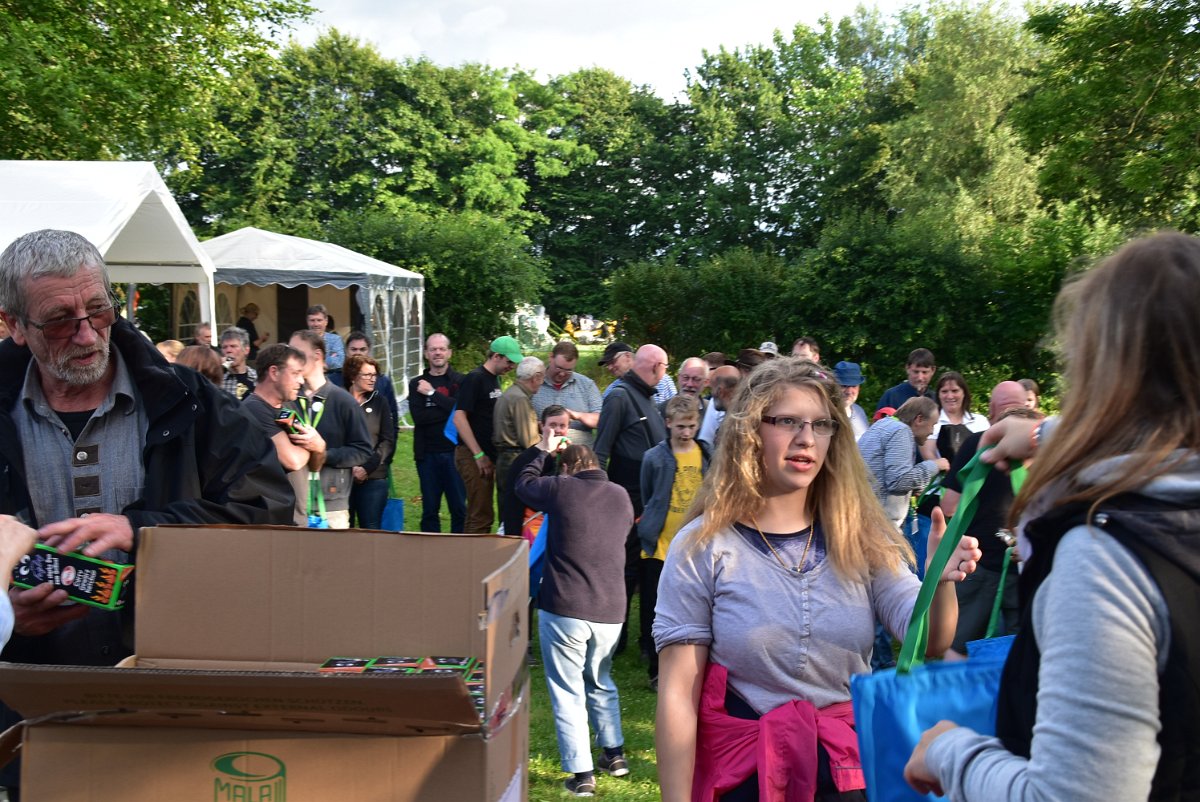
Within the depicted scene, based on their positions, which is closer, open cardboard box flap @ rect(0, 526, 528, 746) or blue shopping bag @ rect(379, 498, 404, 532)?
open cardboard box flap @ rect(0, 526, 528, 746)

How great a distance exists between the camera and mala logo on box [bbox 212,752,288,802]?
184cm

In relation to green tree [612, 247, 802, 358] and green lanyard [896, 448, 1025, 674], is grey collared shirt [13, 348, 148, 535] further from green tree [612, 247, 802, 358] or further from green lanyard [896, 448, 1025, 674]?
green tree [612, 247, 802, 358]

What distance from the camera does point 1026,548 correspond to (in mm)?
1384

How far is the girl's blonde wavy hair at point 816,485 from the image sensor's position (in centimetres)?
263

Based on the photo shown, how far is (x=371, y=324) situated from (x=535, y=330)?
11.3 metres

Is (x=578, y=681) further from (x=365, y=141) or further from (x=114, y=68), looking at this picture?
(x=365, y=141)

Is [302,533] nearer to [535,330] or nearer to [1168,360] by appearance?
[1168,360]

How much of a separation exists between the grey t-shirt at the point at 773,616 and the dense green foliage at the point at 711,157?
865mm

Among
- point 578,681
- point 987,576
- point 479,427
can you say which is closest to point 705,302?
point 479,427

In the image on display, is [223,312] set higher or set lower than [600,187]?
lower

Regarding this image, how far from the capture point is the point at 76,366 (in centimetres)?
249

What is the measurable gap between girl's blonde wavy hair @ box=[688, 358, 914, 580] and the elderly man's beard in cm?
148

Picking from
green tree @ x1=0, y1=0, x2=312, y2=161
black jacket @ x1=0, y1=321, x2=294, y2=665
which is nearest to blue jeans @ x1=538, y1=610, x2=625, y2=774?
black jacket @ x1=0, y1=321, x2=294, y2=665

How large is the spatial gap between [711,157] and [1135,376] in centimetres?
4630
